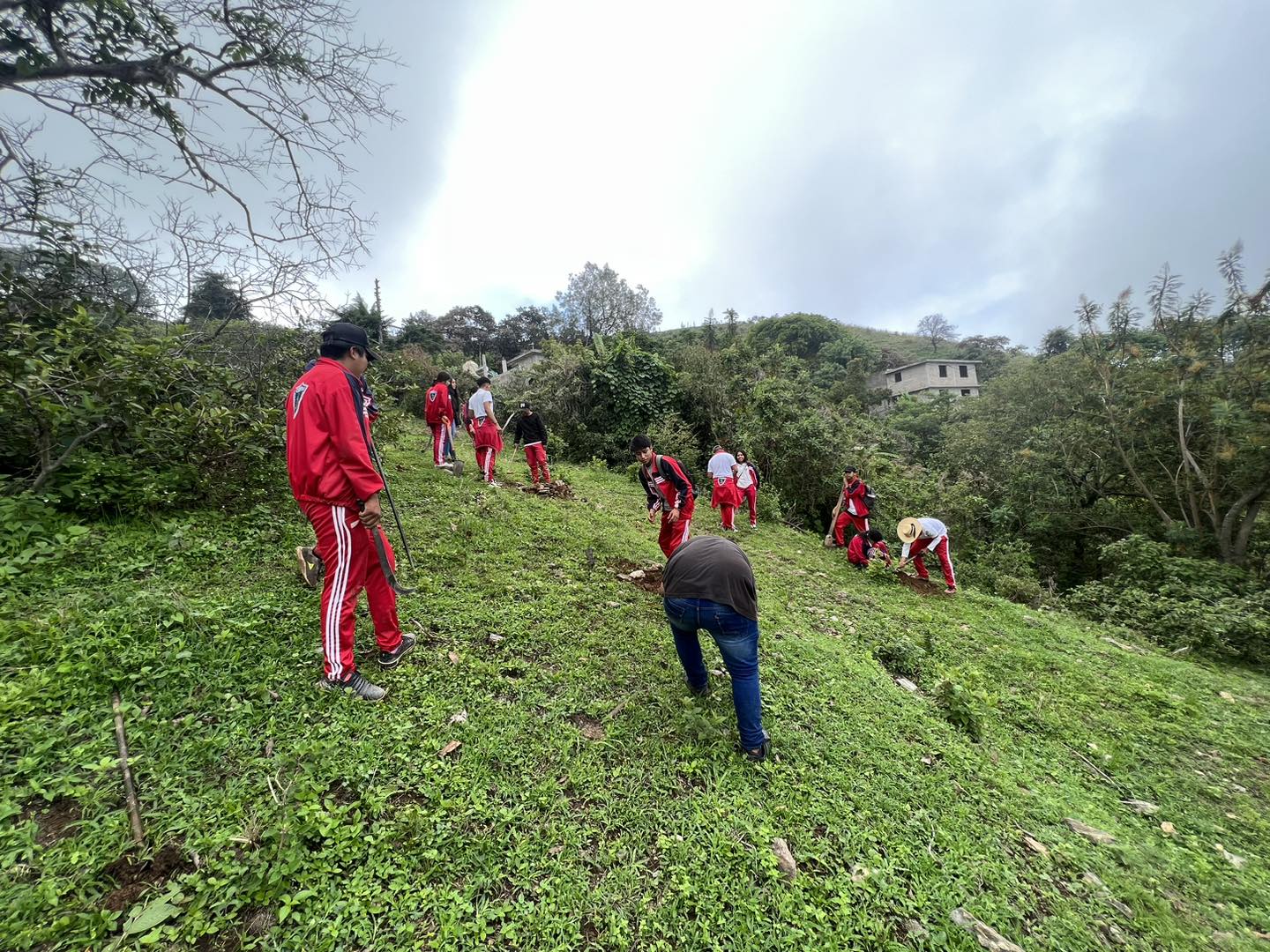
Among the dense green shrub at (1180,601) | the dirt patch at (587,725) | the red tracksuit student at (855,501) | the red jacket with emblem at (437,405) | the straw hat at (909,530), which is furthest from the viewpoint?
the red jacket with emblem at (437,405)

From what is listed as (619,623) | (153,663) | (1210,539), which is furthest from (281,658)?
(1210,539)

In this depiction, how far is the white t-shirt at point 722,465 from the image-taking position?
9055 millimetres

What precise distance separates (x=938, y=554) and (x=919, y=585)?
0.59m

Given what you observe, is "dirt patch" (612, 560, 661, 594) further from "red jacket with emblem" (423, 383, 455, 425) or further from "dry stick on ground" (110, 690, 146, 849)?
"red jacket with emblem" (423, 383, 455, 425)

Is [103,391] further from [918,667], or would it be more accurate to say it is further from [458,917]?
[918,667]

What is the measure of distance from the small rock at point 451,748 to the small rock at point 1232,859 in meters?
4.74

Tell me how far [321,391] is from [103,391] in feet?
9.09

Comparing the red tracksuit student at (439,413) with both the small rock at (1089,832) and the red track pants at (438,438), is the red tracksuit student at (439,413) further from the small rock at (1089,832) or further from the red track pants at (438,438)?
the small rock at (1089,832)

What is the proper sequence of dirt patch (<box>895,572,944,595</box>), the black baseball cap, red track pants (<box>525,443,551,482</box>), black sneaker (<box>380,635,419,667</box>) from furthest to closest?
1. red track pants (<box>525,443,551,482</box>)
2. dirt patch (<box>895,572,944,595</box>)
3. black sneaker (<box>380,635,419,667</box>)
4. the black baseball cap

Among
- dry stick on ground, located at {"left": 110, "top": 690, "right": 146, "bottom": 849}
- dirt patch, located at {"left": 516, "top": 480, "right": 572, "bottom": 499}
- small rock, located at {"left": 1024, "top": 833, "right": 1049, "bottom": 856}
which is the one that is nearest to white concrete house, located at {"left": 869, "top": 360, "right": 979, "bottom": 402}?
dirt patch, located at {"left": 516, "top": 480, "right": 572, "bottom": 499}

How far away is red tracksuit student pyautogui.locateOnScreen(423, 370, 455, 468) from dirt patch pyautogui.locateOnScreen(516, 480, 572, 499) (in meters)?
1.58

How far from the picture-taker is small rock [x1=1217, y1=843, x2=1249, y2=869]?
9.61 feet

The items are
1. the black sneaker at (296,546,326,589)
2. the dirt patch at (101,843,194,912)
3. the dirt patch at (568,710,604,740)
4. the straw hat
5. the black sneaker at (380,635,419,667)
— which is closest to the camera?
the dirt patch at (101,843,194,912)

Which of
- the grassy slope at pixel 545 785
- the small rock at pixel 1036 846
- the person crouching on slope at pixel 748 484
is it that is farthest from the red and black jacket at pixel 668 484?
the person crouching on slope at pixel 748 484
